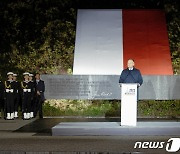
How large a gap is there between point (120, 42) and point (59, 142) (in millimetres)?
8407

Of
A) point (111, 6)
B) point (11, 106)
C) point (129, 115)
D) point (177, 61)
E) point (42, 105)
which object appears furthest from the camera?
point (111, 6)

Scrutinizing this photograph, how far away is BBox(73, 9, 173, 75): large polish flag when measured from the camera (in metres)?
18.4

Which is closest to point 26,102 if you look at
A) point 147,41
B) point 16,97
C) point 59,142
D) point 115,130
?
point 16,97

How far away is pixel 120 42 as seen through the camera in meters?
19.1

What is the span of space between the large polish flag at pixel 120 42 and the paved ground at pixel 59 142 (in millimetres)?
4721

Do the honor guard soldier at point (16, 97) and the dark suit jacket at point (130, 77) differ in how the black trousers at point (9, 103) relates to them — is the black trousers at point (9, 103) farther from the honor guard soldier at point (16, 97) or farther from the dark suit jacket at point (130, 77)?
the dark suit jacket at point (130, 77)

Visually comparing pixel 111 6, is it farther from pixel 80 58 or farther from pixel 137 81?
pixel 137 81

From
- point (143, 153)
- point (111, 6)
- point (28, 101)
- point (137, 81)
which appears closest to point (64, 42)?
point (111, 6)

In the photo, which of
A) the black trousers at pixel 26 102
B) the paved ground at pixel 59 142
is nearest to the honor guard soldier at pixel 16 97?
the black trousers at pixel 26 102

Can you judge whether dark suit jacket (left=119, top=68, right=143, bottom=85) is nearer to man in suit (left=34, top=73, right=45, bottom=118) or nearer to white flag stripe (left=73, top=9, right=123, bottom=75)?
man in suit (left=34, top=73, right=45, bottom=118)

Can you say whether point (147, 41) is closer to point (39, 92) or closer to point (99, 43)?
point (99, 43)

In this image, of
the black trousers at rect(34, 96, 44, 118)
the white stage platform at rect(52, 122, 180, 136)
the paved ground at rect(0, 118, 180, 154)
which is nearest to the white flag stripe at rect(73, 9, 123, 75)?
the black trousers at rect(34, 96, 44, 118)

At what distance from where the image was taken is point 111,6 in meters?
21.0

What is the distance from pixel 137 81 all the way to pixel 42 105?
615 centimetres
